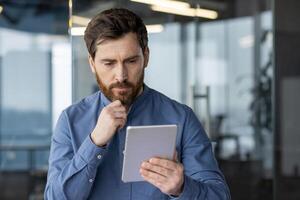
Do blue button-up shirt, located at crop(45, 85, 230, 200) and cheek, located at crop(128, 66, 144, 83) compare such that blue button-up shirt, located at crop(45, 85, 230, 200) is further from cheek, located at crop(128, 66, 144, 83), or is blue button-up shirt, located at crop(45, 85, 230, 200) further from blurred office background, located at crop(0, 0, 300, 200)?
blurred office background, located at crop(0, 0, 300, 200)

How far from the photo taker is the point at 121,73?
1391 mm

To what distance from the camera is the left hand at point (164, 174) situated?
4.26 ft

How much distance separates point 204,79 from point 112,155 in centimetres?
528

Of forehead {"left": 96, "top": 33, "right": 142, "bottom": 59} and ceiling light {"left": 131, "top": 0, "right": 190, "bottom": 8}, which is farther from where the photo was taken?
ceiling light {"left": 131, "top": 0, "right": 190, "bottom": 8}

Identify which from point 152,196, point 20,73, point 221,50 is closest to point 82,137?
point 152,196

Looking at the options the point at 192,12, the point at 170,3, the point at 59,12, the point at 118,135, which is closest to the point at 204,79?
the point at 192,12

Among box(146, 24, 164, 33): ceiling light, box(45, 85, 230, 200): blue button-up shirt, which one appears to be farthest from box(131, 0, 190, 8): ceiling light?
box(45, 85, 230, 200): blue button-up shirt

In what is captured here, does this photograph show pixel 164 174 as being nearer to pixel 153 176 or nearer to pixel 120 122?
pixel 153 176

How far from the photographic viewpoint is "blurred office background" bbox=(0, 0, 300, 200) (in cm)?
625

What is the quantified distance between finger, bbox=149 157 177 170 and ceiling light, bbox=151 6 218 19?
461 centimetres

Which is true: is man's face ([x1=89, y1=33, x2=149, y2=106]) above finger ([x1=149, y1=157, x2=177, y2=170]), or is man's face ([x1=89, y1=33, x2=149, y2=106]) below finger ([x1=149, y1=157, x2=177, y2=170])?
above

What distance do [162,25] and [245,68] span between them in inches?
41.4

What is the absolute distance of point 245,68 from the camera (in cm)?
680

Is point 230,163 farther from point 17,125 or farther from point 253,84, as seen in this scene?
point 17,125
